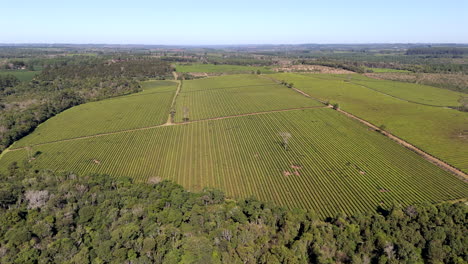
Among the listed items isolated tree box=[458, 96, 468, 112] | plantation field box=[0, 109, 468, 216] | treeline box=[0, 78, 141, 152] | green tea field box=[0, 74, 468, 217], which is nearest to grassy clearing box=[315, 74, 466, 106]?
isolated tree box=[458, 96, 468, 112]

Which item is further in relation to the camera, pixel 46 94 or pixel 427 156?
pixel 46 94

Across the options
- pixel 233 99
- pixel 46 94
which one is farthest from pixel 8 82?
pixel 233 99

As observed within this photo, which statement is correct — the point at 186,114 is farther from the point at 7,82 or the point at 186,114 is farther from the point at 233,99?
the point at 7,82

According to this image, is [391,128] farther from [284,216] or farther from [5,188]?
[5,188]

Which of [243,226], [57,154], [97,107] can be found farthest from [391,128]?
[97,107]

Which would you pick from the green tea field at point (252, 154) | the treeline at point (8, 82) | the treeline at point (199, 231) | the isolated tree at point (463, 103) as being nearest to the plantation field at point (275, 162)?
the green tea field at point (252, 154)

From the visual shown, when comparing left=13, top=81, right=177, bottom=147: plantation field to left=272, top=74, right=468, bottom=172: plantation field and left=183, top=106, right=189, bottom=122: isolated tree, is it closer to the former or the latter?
left=183, top=106, right=189, bottom=122: isolated tree

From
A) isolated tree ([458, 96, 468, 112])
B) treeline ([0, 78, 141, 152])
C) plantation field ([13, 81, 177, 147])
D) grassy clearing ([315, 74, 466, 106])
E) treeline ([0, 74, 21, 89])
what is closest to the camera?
treeline ([0, 78, 141, 152])
